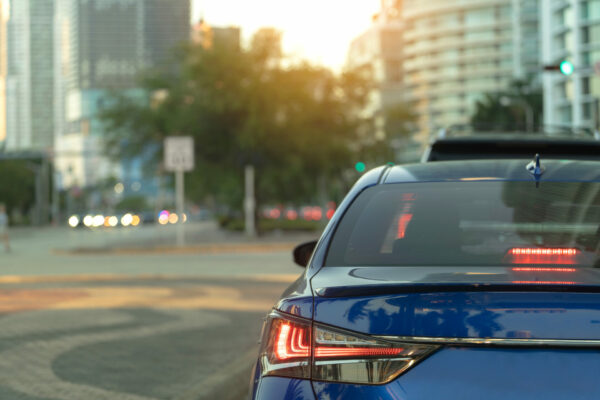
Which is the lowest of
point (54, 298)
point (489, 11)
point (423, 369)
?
point (54, 298)

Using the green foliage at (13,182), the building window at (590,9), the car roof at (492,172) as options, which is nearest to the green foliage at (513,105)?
the building window at (590,9)

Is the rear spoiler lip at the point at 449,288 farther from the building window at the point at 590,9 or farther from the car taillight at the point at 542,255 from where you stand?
the building window at the point at 590,9

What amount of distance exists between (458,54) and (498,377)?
14078cm

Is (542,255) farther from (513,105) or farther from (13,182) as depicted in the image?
(13,182)

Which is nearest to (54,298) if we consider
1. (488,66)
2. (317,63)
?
(317,63)

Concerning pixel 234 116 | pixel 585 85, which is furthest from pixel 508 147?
pixel 585 85

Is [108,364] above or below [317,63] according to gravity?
below

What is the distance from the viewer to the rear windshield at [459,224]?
3.02m

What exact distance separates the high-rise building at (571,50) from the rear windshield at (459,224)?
7588 centimetres

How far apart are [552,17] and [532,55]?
41.2 meters

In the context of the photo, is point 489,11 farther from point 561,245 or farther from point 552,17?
point 561,245

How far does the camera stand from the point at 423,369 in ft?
7.79

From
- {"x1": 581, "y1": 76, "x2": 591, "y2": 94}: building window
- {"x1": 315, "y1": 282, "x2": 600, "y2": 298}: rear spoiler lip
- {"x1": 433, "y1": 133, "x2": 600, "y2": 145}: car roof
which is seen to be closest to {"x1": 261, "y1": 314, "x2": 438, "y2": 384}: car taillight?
{"x1": 315, "y1": 282, "x2": 600, "y2": 298}: rear spoiler lip

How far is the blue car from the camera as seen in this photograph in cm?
231
